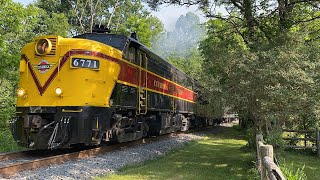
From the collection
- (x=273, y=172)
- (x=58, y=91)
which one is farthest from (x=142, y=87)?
(x=273, y=172)

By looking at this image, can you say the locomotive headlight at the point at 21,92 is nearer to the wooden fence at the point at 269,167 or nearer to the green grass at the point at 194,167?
the green grass at the point at 194,167

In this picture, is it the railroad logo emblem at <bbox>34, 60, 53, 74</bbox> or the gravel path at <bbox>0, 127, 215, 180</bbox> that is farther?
the railroad logo emblem at <bbox>34, 60, 53, 74</bbox>

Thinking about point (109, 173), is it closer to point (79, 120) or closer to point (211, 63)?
point (79, 120)

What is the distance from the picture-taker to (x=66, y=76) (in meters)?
10.2

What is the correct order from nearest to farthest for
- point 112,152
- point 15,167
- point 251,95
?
point 15,167
point 251,95
point 112,152

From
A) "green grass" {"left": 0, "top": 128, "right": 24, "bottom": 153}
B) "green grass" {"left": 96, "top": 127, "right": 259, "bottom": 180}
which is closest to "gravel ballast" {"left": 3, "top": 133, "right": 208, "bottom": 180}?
"green grass" {"left": 96, "top": 127, "right": 259, "bottom": 180}

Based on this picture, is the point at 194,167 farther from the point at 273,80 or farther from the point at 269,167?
the point at 269,167

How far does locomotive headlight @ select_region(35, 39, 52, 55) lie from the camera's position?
33.9 ft

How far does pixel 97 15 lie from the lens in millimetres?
44406

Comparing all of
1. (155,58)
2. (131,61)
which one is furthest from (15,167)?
(155,58)

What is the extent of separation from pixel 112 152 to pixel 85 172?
3.24 meters

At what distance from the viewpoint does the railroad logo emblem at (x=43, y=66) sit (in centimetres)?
1038

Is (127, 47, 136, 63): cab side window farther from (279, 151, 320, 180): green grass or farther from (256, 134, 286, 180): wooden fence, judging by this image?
(256, 134, 286, 180): wooden fence

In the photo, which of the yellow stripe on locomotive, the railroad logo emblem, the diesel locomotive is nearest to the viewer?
the diesel locomotive
